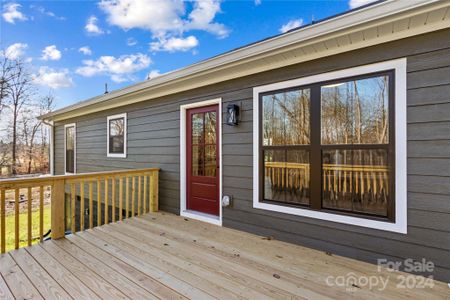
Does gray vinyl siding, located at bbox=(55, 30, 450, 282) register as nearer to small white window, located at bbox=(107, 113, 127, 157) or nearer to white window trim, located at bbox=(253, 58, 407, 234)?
white window trim, located at bbox=(253, 58, 407, 234)

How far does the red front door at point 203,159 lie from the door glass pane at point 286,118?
0.95 metres

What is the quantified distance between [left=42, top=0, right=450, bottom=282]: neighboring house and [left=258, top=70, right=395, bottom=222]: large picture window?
0.04 feet

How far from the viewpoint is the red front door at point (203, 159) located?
3820 mm

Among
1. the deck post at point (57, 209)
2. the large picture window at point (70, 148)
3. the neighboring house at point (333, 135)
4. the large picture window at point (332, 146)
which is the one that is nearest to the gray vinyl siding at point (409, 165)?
the neighboring house at point (333, 135)

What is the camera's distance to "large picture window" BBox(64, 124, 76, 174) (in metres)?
7.26

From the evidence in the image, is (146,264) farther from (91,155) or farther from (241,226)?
(91,155)

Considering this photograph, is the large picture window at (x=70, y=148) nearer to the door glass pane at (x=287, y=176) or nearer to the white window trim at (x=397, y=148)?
the door glass pane at (x=287, y=176)

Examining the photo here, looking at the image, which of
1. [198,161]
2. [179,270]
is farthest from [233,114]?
[179,270]

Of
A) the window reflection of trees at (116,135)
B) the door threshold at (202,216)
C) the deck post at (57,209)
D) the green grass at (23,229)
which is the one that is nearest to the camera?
the deck post at (57,209)

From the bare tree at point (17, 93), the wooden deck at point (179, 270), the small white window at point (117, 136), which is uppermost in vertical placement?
the bare tree at point (17, 93)

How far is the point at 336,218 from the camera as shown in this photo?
2555 mm

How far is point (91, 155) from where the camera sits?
6.54 meters

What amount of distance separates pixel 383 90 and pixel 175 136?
3.24 meters

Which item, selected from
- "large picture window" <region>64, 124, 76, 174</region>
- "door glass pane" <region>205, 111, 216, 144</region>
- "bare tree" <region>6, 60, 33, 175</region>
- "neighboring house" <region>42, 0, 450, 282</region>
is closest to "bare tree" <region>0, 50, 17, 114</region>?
"bare tree" <region>6, 60, 33, 175</region>
